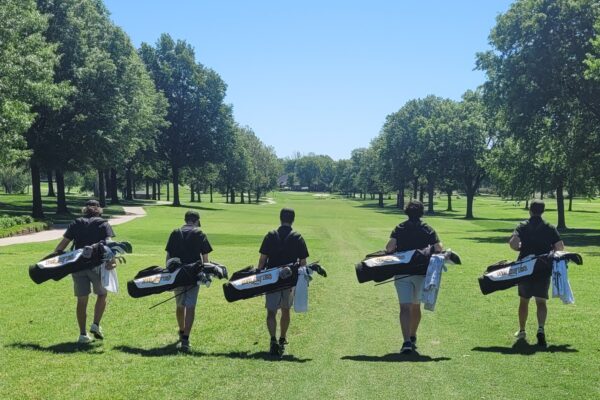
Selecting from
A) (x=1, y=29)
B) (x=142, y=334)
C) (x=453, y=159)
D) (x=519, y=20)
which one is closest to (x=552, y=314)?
(x=142, y=334)

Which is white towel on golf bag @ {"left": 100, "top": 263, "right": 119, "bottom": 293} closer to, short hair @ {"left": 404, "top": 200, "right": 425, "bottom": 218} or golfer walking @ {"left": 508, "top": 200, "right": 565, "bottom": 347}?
short hair @ {"left": 404, "top": 200, "right": 425, "bottom": 218}

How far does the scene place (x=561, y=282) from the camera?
978 centimetres

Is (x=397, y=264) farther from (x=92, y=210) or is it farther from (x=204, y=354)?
(x=92, y=210)

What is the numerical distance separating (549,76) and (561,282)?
29.9 m

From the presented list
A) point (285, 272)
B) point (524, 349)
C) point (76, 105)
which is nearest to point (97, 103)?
point (76, 105)

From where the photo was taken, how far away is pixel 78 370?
8211 millimetres

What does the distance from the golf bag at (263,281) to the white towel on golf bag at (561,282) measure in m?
3.72

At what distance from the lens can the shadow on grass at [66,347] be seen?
30.3ft

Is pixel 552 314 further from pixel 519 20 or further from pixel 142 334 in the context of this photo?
pixel 519 20

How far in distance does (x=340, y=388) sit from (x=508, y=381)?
2.20 meters

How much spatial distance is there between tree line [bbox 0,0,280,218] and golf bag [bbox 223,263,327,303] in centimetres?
1911

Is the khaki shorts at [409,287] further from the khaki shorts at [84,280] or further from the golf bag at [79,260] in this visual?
the khaki shorts at [84,280]

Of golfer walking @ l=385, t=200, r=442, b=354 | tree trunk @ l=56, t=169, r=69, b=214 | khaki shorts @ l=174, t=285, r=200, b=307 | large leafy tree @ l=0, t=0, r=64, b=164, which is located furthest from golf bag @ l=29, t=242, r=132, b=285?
tree trunk @ l=56, t=169, r=69, b=214

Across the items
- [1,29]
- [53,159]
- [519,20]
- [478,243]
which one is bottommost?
[478,243]
